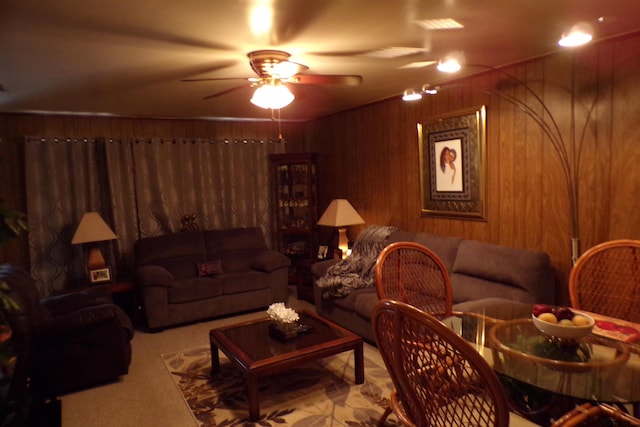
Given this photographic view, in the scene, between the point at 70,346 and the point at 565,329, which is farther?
the point at 70,346

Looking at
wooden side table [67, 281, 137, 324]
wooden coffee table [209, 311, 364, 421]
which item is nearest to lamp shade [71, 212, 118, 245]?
wooden side table [67, 281, 137, 324]

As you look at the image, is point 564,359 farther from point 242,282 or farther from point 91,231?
point 91,231

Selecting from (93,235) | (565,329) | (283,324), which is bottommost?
(283,324)

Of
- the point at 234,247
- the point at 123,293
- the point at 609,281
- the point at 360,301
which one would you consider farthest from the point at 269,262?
the point at 609,281

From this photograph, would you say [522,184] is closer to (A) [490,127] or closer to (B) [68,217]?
(A) [490,127]

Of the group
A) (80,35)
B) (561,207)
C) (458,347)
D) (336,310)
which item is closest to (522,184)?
(561,207)

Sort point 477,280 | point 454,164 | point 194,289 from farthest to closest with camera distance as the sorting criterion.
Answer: point 194,289 → point 454,164 → point 477,280

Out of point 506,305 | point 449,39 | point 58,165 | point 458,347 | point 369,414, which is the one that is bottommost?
point 369,414

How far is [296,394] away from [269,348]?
0.37m

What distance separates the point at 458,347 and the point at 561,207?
239 cm

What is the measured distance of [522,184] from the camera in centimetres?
330

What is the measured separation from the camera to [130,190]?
16.6 ft

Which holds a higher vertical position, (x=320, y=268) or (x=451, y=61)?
(x=451, y=61)

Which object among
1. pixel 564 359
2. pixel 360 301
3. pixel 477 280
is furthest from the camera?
pixel 360 301
